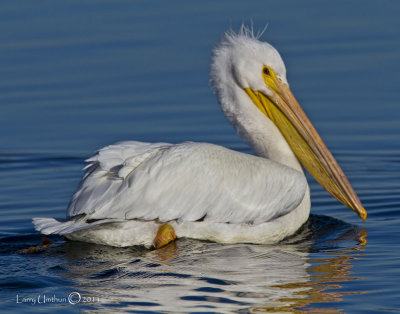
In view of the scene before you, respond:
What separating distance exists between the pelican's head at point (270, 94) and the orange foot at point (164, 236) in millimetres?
1348

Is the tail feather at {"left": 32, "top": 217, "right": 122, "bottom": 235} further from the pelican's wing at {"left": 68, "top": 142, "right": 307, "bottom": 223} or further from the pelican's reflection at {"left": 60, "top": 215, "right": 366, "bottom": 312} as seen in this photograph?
the pelican's reflection at {"left": 60, "top": 215, "right": 366, "bottom": 312}

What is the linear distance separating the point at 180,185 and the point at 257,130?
45.1 inches

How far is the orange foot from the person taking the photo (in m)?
6.56

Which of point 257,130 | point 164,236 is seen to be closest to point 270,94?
point 257,130

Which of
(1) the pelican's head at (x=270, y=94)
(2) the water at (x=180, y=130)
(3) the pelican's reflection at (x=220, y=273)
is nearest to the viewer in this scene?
(3) the pelican's reflection at (x=220, y=273)

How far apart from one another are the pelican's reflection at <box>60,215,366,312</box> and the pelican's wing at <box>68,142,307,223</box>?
0.25 m

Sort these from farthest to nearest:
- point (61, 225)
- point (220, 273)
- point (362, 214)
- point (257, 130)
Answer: point (257, 130)
point (362, 214)
point (61, 225)
point (220, 273)

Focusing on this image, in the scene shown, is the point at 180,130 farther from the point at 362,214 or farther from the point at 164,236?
the point at 164,236

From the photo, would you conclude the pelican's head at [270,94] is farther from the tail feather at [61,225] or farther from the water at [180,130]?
the tail feather at [61,225]

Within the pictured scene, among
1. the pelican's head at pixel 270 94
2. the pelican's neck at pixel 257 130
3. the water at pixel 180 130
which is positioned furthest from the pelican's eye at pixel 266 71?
the water at pixel 180 130

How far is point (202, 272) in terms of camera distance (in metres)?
6.09

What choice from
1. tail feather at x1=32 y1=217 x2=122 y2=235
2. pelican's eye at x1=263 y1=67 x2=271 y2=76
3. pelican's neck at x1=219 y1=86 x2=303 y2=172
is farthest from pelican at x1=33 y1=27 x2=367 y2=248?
pelican's eye at x1=263 y1=67 x2=271 y2=76

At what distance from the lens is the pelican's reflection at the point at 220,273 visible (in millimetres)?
5566

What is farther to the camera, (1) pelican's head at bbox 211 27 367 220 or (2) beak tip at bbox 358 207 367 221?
(1) pelican's head at bbox 211 27 367 220
